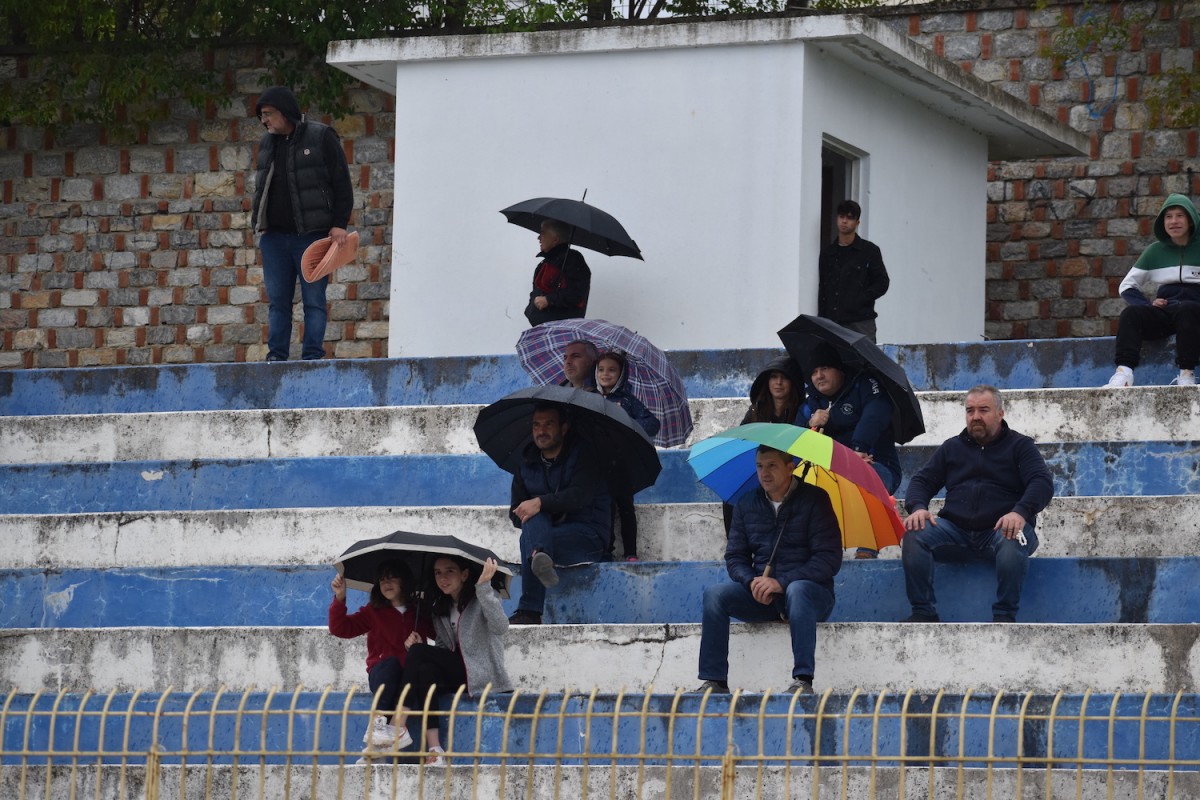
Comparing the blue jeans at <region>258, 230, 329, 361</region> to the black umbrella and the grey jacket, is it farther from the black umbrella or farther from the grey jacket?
the grey jacket

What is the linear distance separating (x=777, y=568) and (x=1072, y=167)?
394 inches

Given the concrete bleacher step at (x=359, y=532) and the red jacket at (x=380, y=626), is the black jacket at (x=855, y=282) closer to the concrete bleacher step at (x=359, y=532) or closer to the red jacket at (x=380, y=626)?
the concrete bleacher step at (x=359, y=532)

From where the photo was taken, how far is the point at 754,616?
348 inches

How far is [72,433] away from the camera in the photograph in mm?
12617

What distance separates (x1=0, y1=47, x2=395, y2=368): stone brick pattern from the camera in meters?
18.3

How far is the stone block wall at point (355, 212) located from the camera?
58.1ft

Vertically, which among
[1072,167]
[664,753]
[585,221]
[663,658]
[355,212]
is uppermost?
[1072,167]

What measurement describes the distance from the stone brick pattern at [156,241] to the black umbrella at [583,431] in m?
8.28

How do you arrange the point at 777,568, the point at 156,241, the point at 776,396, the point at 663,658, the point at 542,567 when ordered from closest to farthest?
the point at 777,568 → the point at 663,658 → the point at 542,567 → the point at 776,396 → the point at 156,241

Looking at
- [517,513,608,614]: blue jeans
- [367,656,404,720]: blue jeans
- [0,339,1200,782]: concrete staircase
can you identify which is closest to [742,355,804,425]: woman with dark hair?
[0,339,1200,782]: concrete staircase

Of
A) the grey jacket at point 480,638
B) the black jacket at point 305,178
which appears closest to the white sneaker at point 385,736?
the grey jacket at point 480,638

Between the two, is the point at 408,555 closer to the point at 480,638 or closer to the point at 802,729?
the point at 480,638

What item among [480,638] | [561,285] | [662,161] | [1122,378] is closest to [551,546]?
[480,638]

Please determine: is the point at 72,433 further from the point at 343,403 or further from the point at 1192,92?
the point at 1192,92
